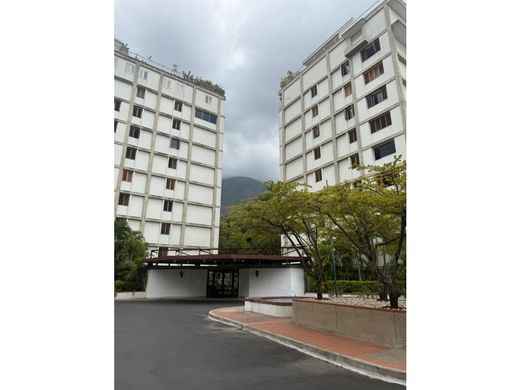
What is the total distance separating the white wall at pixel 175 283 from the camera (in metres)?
27.4

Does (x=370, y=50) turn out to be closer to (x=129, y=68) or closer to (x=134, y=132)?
(x=134, y=132)

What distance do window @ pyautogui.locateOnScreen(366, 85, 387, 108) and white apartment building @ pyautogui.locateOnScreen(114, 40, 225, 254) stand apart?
59.7 ft

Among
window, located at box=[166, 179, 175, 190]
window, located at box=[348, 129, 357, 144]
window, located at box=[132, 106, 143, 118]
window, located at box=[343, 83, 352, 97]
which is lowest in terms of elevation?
window, located at box=[166, 179, 175, 190]

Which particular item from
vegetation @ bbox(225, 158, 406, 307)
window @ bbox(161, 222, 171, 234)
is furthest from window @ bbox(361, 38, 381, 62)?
window @ bbox(161, 222, 171, 234)

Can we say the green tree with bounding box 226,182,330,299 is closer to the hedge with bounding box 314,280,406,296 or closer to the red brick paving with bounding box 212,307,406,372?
the red brick paving with bounding box 212,307,406,372

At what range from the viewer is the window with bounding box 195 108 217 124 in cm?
3881

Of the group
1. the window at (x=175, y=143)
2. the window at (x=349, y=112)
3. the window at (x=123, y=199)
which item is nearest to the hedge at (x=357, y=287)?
the window at (x=349, y=112)

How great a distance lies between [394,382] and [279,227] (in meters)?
8.85

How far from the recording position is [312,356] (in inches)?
292

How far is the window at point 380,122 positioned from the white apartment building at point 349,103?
0.02m

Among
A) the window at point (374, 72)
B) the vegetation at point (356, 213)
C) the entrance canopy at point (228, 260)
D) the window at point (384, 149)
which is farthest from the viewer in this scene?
the window at point (374, 72)

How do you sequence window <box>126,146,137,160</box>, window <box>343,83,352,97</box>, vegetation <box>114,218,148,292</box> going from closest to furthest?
vegetation <box>114,218,148,292</box> → window <box>343,83,352,97</box> → window <box>126,146,137,160</box>

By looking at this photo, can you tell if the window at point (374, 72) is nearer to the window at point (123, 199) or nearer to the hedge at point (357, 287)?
the hedge at point (357, 287)

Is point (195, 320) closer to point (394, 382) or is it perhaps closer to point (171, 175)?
point (394, 382)
